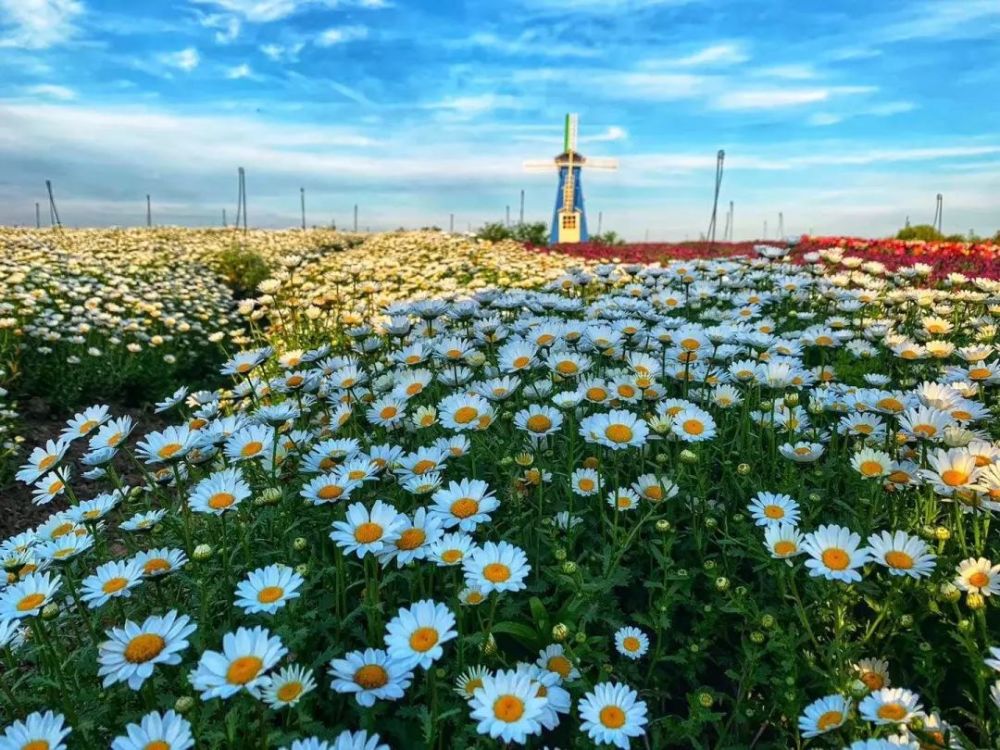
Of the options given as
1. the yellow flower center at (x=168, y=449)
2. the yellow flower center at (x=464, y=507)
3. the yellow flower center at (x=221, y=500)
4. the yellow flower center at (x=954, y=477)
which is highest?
the yellow flower center at (x=954, y=477)

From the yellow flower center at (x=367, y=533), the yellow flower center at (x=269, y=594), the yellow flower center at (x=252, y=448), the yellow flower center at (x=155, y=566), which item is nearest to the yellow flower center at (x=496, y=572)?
the yellow flower center at (x=367, y=533)

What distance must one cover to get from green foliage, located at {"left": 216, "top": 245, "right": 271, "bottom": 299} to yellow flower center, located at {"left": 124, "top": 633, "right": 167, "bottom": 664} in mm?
12792

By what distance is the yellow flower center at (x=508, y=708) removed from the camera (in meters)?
1.35

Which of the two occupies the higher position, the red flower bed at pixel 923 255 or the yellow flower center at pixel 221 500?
the red flower bed at pixel 923 255

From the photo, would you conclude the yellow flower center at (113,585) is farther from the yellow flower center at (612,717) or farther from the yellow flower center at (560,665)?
the yellow flower center at (612,717)

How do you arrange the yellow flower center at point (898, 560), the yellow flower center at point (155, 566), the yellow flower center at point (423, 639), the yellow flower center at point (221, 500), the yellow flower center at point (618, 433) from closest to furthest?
the yellow flower center at point (423, 639), the yellow flower center at point (898, 560), the yellow flower center at point (155, 566), the yellow flower center at point (221, 500), the yellow flower center at point (618, 433)

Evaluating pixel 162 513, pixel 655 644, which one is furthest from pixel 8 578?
pixel 655 644

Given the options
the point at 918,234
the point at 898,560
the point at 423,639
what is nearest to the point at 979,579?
the point at 898,560

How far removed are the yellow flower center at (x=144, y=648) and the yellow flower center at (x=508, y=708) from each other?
0.76m

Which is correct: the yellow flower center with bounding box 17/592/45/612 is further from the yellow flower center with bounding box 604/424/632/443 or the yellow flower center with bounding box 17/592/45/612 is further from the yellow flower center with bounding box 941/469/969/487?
the yellow flower center with bounding box 941/469/969/487

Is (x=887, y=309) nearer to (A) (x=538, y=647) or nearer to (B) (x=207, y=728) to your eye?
(A) (x=538, y=647)

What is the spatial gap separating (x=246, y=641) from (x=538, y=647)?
2.43 feet

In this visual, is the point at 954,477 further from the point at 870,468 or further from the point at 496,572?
the point at 496,572

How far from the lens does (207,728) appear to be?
5.23 ft
